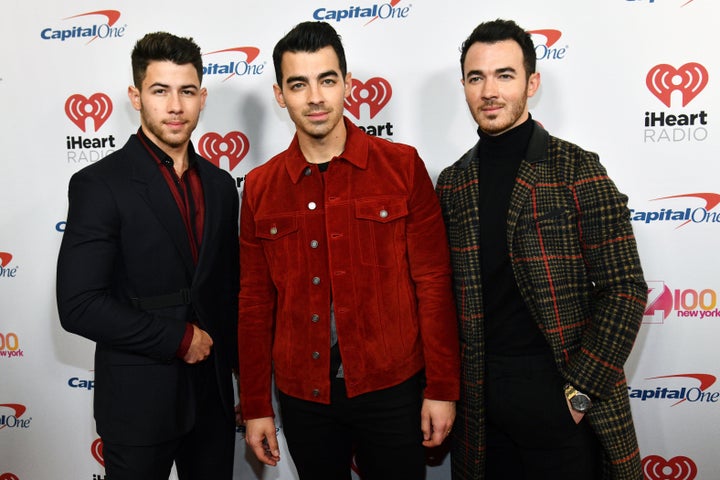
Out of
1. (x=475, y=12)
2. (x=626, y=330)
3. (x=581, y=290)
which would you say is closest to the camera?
(x=626, y=330)

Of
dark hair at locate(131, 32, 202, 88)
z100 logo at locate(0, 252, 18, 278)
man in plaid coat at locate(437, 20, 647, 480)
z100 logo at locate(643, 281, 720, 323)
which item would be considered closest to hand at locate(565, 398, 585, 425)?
man in plaid coat at locate(437, 20, 647, 480)

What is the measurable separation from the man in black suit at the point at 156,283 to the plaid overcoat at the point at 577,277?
0.90 meters

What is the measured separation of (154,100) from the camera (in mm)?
1919

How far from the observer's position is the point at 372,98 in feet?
8.24

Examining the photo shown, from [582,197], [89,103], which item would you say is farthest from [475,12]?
[89,103]

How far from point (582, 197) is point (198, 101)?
1351 millimetres

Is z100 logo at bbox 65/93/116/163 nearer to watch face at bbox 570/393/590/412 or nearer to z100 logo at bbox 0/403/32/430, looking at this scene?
z100 logo at bbox 0/403/32/430

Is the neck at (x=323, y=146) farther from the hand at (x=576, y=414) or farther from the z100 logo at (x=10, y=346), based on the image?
the z100 logo at (x=10, y=346)

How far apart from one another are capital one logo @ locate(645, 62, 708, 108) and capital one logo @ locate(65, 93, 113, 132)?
8.12 ft

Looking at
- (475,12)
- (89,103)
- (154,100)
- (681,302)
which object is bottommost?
(681,302)

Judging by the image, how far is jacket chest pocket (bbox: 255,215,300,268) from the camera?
185 cm

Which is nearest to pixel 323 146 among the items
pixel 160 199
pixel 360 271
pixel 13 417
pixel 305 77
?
pixel 305 77

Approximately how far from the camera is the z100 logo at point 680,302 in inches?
94.9

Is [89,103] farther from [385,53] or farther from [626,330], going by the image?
[626,330]
